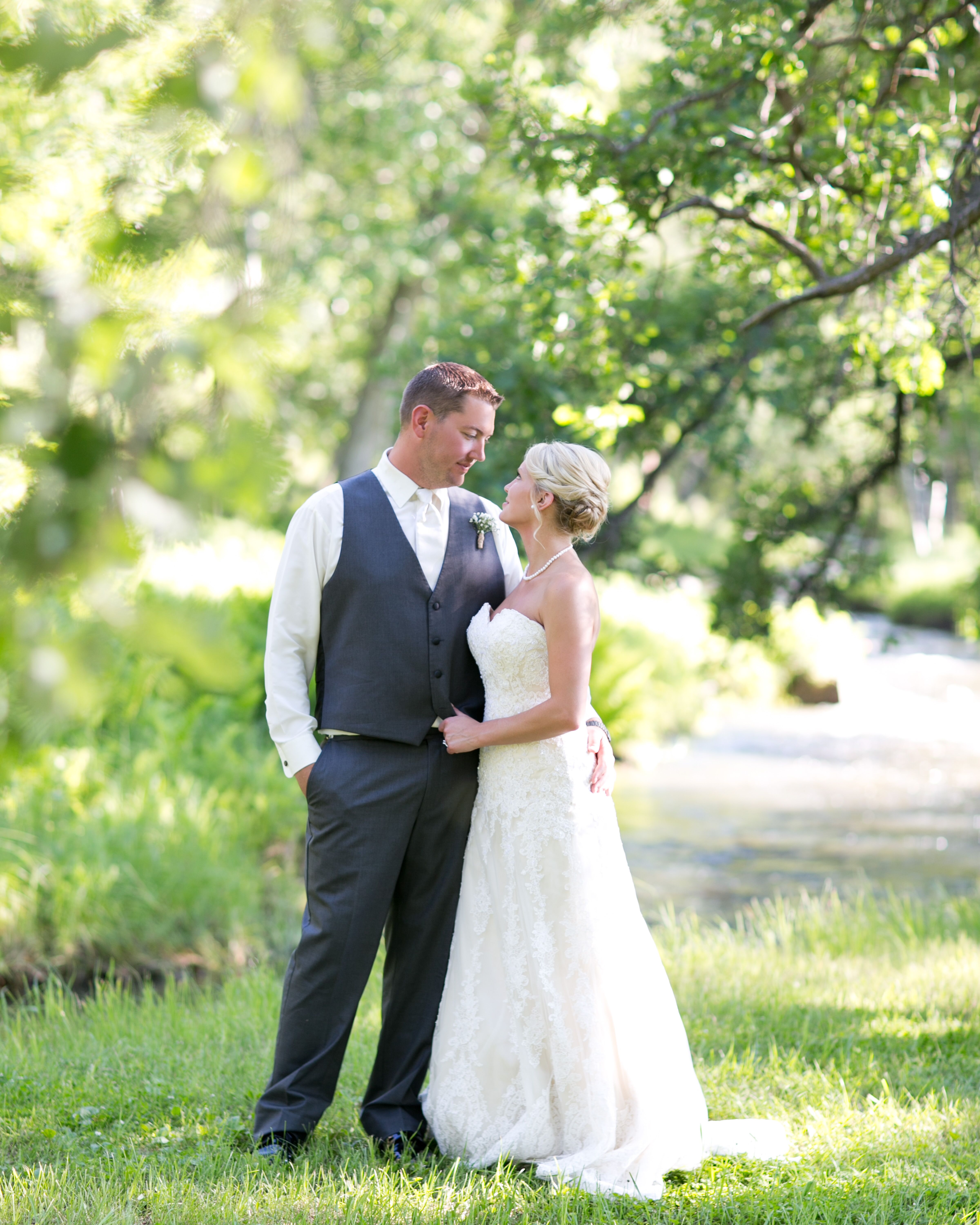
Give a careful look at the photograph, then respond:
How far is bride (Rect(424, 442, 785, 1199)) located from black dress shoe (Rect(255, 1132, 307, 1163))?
375mm

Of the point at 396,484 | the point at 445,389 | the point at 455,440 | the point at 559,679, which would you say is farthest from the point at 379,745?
the point at 445,389

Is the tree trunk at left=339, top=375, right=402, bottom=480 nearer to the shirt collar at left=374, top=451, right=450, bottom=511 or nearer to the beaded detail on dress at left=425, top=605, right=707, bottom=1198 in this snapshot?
the shirt collar at left=374, top=451, right=450, bottom=511

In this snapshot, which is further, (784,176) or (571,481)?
(784,176)

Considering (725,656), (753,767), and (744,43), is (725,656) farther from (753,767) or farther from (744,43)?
(744,43)

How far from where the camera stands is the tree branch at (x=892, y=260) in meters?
4.02

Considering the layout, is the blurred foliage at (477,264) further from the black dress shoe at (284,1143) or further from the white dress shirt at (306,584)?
the black dress shoe at (284,1143)

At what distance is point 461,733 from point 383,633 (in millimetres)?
363

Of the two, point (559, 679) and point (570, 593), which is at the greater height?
point (570, 593)

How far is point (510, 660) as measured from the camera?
3191mm

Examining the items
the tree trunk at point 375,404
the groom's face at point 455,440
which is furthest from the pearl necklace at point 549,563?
the tree trunk at point 375,404

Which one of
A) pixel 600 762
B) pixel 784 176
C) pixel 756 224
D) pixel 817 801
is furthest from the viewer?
pixel 817 801

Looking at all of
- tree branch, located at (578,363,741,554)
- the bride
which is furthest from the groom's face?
tree branch, located at (578,363,741,554)

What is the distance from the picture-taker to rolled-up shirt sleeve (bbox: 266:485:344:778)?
10.4ft

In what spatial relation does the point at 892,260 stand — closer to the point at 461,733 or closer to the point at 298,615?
the point at 461,733
